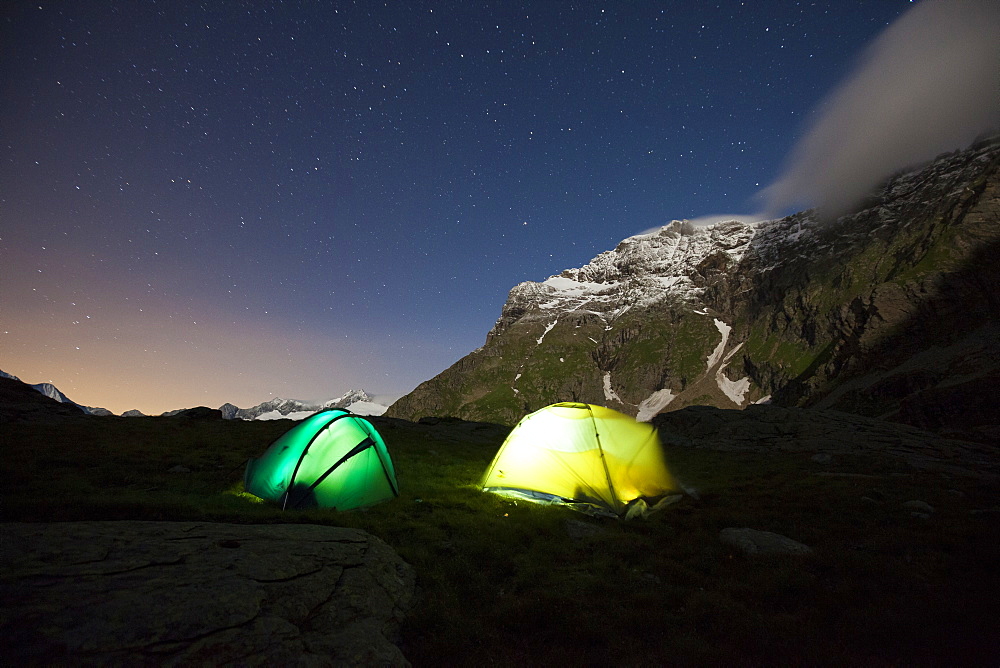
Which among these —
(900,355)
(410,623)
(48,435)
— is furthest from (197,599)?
(900,355)

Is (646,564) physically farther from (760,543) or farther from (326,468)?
(326,468)

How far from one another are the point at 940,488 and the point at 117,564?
25.0 m

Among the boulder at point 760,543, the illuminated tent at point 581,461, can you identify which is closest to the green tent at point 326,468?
the illuminated tent at point 581,461

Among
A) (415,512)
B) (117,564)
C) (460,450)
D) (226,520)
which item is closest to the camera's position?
(117,564)

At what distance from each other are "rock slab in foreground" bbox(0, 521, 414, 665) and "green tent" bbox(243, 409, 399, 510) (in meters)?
5.19

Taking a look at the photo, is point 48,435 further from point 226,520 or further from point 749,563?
point 749,563

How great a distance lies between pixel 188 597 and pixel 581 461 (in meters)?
11.9

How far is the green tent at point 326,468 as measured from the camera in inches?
469

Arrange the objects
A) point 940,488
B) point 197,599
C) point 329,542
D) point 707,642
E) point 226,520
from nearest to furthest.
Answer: point 197,599
point 707,642
point 329,542
point 226,520
point 940,488

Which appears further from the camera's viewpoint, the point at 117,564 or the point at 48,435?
the point at 48,435

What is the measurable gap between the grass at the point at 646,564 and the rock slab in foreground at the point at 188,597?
1.07m

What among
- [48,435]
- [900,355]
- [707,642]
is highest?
[900,355]

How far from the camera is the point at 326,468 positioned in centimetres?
1236

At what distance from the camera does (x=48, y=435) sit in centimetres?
1912
